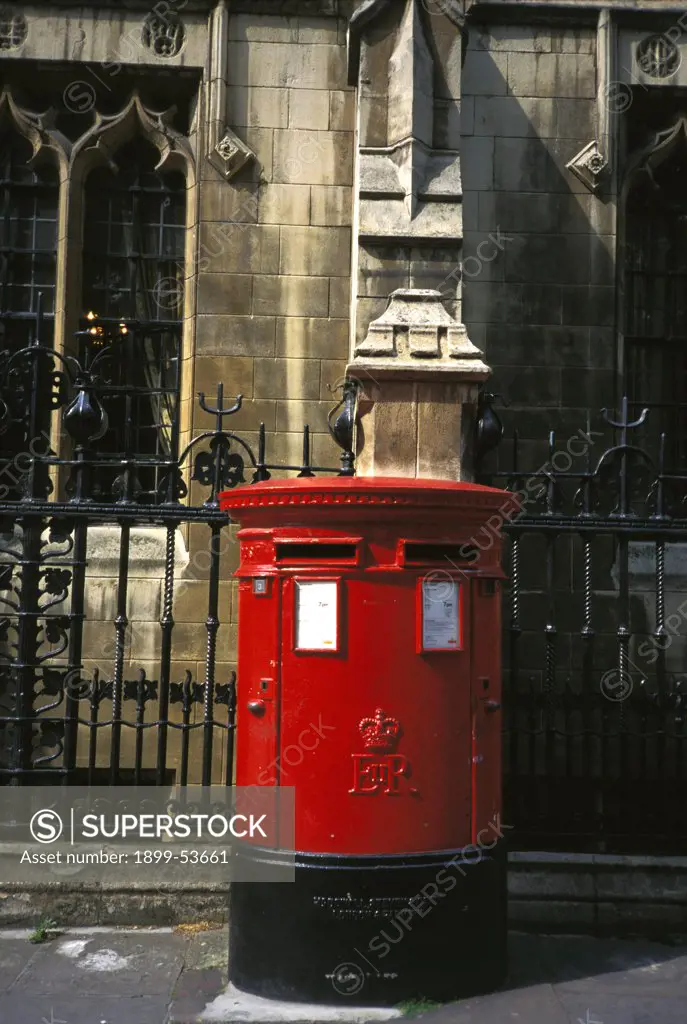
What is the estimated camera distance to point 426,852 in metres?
4.38

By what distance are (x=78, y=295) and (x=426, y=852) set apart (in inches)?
268

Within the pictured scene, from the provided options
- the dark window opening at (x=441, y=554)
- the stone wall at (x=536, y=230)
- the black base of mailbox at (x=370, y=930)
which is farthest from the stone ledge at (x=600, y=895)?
the stone wall at (x=536, y=230)

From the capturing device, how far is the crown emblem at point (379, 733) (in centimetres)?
434

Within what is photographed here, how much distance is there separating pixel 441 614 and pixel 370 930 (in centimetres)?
138

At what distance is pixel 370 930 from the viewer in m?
4.31

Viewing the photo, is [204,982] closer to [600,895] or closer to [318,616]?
[318,616]

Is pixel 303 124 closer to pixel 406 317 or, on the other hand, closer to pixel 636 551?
pixel 406 317

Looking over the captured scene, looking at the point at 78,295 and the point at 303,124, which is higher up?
the point at 303,124

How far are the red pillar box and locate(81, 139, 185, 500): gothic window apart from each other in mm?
5280

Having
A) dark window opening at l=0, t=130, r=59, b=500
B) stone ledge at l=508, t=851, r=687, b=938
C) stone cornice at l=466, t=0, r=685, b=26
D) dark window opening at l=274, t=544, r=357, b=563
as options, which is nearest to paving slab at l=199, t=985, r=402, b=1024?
stone ledge at l=508, t=851, r=687, b=938

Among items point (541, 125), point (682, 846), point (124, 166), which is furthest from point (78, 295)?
point (682, 846)

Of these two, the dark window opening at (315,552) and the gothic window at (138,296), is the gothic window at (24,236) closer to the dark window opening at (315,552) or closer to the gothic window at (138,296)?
the gothic window at (138,296)

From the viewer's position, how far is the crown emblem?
434 centimetres

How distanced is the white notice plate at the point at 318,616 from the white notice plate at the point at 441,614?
398 mm
